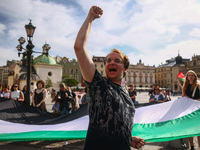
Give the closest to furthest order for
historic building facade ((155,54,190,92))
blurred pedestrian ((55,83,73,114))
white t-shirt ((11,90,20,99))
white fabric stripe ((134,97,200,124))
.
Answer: white fabric stripe ((134,97,200,124)) < blurred pedestrian ((55,83,73,114)) < white t-shirt ((11,90,20,99)) < historic building facade ((155,54,190,92))

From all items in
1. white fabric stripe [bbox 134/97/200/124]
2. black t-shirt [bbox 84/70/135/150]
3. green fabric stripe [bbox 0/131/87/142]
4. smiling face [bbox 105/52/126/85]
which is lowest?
green fabric stripe [bbox 0/131/87/142]

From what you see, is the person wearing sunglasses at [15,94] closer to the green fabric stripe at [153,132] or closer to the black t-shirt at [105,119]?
the green fabric stripe at [153,132]

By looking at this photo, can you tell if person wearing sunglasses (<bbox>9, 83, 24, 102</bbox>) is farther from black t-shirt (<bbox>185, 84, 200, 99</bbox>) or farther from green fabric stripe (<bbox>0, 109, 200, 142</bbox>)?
black t-shirt (<bbox>185, 84, 200, 99</bbox>)

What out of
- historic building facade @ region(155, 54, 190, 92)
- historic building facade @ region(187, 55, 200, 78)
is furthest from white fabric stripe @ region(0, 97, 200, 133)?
historic building facade @ region(155, 54, 190, 92)

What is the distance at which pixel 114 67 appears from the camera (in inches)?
66.4

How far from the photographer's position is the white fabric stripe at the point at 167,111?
5.01 metres

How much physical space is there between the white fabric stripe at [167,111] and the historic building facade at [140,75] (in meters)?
84.6

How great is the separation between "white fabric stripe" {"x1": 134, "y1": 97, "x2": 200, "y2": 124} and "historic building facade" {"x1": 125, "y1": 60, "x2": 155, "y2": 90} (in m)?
84.6

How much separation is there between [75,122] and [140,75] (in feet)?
294

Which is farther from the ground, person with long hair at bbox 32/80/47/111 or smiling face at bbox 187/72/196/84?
smiling face at bbox 187/72/196/84

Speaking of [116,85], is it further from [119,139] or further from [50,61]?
[50,61]

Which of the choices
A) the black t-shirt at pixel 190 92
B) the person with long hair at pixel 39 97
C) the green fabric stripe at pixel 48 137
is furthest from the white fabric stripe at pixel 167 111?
the person with long hair at pixel 39 97

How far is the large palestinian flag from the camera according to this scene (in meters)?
3.87

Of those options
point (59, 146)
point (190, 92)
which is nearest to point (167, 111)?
point (190, 92)
